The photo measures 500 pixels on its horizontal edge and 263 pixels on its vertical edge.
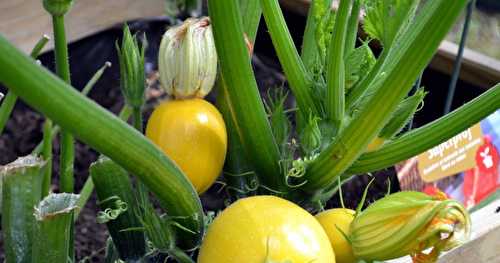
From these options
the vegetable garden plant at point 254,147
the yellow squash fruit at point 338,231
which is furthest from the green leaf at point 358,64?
the yellow squash fruit at point 338,231

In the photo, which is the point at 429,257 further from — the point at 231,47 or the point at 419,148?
the point at 231,47

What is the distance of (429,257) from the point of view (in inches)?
21.4

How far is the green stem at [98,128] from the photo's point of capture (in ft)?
1.29

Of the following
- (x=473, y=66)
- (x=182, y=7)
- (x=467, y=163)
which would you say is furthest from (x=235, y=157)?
(x=182, y=7)

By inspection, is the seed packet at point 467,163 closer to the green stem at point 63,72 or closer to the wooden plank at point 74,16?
the green stem at point 63,72

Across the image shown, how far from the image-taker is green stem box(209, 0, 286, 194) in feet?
1.68

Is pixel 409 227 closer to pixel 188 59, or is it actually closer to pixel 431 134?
pixel 431 134

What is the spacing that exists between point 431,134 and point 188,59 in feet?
0.72

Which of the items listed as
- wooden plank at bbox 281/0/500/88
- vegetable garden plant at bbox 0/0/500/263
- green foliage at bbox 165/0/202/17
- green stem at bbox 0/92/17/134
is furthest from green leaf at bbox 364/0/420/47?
green foliage at bbox 165/0/202/17

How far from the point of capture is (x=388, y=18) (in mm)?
555

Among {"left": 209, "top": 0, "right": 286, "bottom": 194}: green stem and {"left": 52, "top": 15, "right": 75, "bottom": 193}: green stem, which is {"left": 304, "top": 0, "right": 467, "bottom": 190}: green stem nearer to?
{"left": 209, "top": 0, "right": 286, "bottom": 194}: green stem

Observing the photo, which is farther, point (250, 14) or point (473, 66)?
point (473, 66)

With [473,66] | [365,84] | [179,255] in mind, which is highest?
[365,84]

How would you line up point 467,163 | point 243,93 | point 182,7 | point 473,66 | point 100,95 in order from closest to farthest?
1. point 243,93
2. point 467,163
3. point 473,66
4. point 182,7
5. point 100,95
